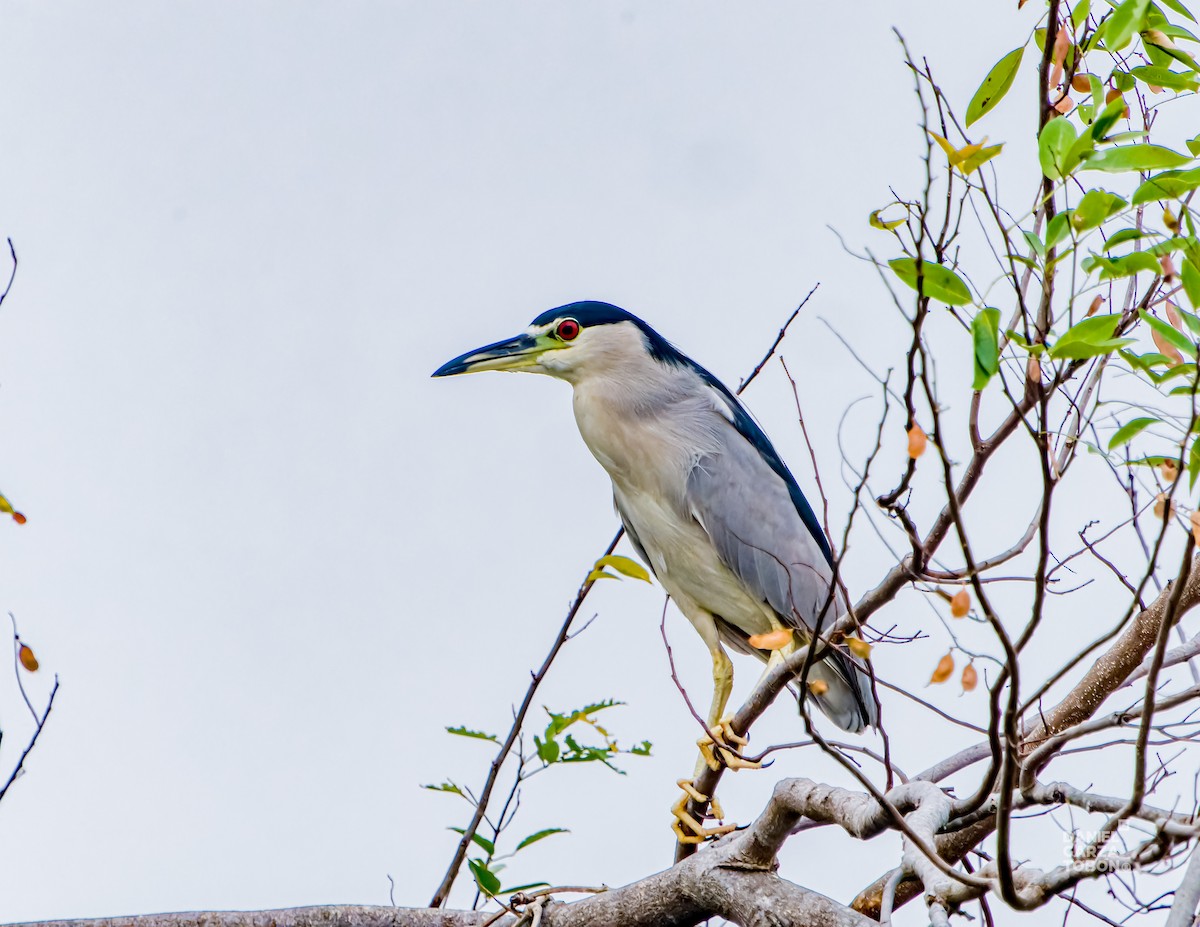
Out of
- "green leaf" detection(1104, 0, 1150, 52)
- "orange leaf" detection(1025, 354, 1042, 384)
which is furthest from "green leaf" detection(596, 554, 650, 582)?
"green leaf" detection(1104, 0, 1150, 52)

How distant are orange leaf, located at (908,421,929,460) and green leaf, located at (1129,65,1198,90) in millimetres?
702

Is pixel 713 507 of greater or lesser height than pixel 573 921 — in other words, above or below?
above

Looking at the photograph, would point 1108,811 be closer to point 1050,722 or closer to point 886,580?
point 886,580

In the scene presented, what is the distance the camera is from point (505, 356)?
330 centimetres

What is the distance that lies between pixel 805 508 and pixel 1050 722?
116 centimetres

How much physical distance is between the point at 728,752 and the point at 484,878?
55 cm

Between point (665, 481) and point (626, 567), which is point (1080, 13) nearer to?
point (626, 567)

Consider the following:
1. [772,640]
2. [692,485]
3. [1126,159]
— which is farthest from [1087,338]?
[692,485]

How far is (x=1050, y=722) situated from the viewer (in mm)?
2406

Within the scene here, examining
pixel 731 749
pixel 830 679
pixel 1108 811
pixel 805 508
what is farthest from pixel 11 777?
pixel 805 508

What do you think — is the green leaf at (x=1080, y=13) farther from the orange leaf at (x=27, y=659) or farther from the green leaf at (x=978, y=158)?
the orange leaf at (x=27, y=659)

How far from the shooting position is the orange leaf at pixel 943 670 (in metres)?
1.31

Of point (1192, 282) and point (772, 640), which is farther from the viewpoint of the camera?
point (772, 640)

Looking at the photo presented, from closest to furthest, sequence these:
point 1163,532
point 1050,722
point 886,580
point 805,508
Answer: point 1163,532
point 886,580
point 1050,722
point 805,508
